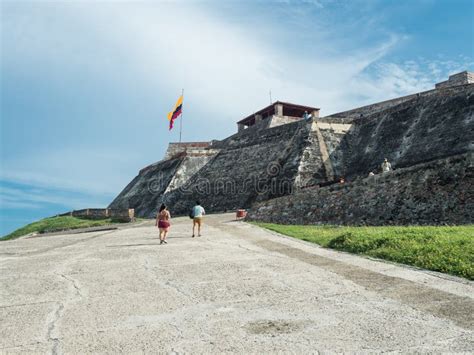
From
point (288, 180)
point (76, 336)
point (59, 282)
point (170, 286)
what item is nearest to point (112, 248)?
point (59, 282)

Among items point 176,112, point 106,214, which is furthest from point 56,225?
point 176,112

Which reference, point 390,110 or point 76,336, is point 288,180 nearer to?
point 390,110

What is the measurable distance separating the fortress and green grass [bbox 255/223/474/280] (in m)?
2.81

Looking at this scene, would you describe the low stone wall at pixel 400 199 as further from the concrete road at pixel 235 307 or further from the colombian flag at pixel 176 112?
the colombian flag at pixel 176 112

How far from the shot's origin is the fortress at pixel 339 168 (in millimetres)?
11295

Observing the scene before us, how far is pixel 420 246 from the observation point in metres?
7.30

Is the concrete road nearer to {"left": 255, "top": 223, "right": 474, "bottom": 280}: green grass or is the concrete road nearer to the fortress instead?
{"left": 255, "top": 223, "right": 474, "bottom": 280}: green grass

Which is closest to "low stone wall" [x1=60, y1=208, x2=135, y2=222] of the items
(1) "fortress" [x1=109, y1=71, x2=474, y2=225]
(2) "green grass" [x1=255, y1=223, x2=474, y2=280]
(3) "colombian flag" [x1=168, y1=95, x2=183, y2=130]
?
(1) "fortress" [x1=109, y1=71, x2=474, y2=225]

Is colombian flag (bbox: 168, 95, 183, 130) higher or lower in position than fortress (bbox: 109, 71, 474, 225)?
higher

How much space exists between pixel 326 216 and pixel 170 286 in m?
9.47

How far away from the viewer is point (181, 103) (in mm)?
35875

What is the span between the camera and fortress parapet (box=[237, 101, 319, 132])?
33.6 m

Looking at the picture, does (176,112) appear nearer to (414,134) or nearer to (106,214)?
(106,214)

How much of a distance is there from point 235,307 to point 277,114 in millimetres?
30494
